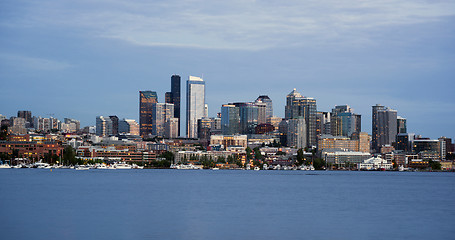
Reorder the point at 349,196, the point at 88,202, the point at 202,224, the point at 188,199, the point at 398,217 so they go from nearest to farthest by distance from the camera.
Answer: the point at 202,224 < the point at 398,217 < the point at 88,202 < the point at 188,199 < the point at 349,196

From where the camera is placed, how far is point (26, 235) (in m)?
38.1

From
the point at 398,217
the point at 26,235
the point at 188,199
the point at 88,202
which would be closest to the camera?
the point at 26,235

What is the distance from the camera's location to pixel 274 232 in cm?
4088

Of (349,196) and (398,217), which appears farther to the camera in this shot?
(349,196)

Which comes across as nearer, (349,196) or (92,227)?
(92,227)

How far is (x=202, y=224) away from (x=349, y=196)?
33.3m

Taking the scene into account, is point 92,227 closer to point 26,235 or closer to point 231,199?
point 26,235

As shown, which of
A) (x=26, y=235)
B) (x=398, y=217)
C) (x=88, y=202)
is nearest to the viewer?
(x=26, y=235)

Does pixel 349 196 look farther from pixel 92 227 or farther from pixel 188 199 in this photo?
pixel 92 227

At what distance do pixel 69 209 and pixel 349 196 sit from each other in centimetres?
3239

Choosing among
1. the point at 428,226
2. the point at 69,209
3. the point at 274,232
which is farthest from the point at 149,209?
the point at 428,226

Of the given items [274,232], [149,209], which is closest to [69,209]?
[149,209]

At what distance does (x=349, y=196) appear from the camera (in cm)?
7444

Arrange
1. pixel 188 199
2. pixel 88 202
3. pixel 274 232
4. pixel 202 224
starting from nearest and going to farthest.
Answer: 1. pixel 274 232
2. pixel 202 224
3. pixel 88 202
4. pixel 188 199
